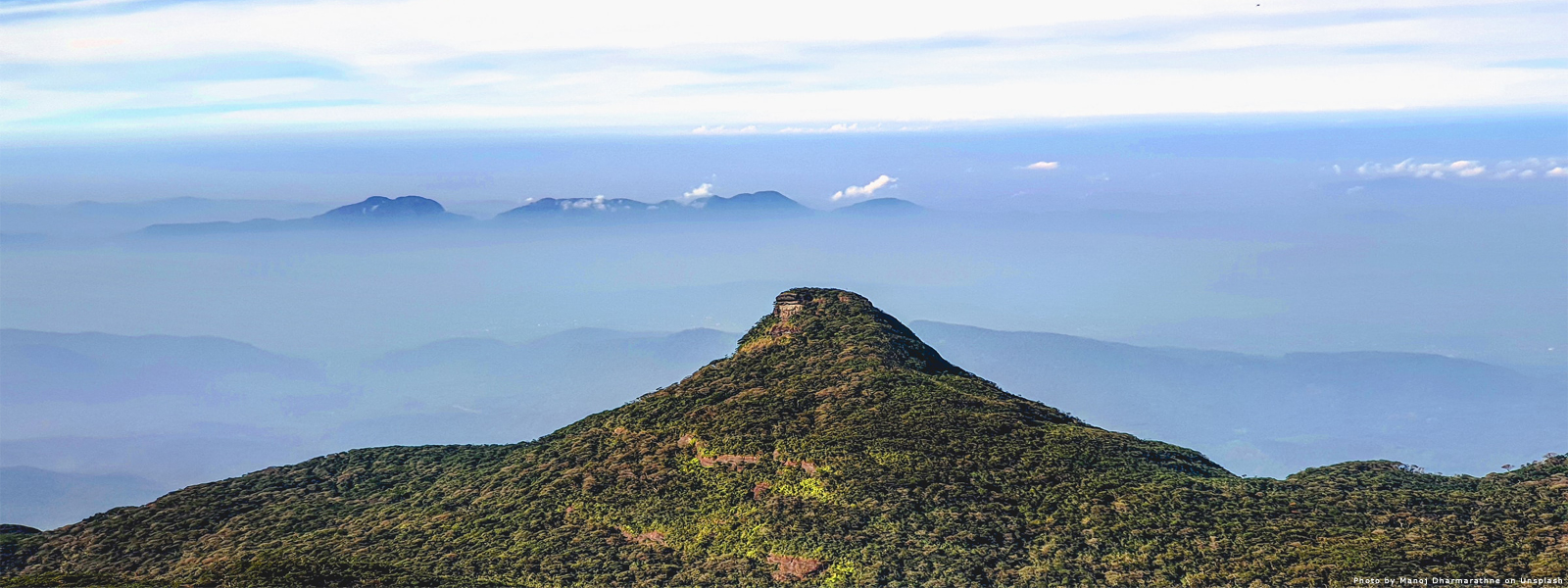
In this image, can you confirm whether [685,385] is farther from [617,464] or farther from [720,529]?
[720,529]

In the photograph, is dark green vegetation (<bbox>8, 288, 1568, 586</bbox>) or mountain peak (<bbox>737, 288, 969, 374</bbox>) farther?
mountain peak (<bbox>737, 288, 969, 374</bbox>)

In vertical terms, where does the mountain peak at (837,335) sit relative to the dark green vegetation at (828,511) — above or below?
above

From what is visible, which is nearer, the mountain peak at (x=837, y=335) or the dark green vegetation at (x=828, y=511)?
the dark green vegetation at (x=828, y=511)

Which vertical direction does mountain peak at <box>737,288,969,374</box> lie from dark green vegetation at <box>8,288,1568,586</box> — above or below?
above

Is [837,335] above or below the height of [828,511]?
above

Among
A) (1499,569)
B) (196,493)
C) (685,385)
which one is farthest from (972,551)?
(196,493)

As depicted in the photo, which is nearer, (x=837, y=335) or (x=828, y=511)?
(x=828, y=511)

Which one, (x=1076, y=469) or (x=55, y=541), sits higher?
(x=1076, y=469)

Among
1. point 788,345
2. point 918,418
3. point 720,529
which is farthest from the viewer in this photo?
point 788,345
